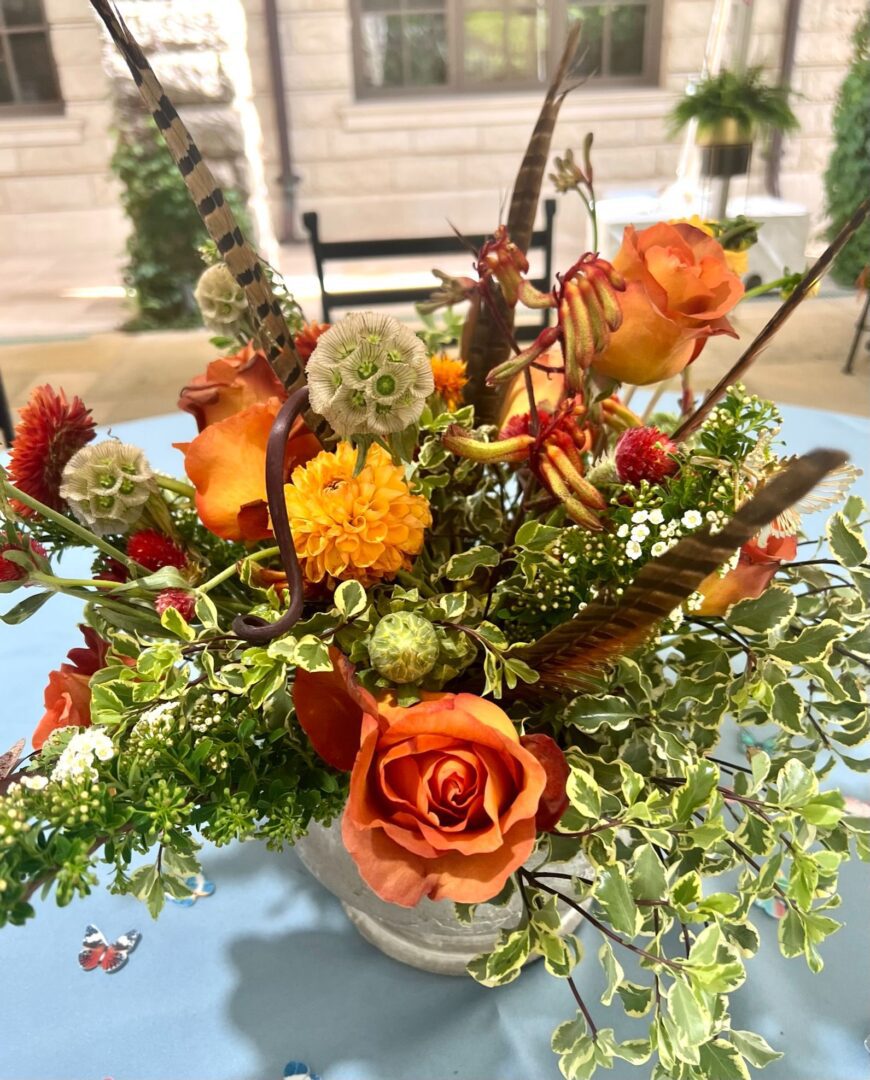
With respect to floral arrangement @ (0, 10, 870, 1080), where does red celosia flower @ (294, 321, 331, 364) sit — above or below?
above

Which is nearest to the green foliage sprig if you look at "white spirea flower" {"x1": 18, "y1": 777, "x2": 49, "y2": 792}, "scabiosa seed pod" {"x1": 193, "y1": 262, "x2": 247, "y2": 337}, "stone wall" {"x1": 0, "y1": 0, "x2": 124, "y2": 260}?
"scabiosa seed pod" {"x1": 193, "y1": 262, "x2": 247, "y2": 337}

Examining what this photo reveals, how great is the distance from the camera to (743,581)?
312 mm

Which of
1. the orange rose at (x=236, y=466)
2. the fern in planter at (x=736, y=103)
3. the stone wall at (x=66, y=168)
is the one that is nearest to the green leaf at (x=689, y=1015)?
the orange rose at (x=236, y=466)

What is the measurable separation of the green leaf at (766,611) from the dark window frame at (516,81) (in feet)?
14.6

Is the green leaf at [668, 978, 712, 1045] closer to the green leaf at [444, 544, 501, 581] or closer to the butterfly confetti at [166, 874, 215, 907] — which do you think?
the green leaf at [444, 544, 501, 581]

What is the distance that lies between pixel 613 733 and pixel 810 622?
11 cm

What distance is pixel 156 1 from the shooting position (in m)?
2.72

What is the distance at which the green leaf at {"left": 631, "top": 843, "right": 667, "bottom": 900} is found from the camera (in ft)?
0.91

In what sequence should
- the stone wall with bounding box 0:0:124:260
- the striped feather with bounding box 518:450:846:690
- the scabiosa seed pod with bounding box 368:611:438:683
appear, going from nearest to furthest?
the striped feather with bounding box 518:450:846:690 < the scabiosa seed pod with bounding box 368:611:438:683 < the stone wall with bounding box 0:0:124:260

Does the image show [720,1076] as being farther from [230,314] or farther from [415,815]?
[230,314]

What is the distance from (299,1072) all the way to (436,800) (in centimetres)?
19

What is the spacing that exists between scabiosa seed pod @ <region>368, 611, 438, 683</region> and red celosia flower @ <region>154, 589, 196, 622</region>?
0.07m

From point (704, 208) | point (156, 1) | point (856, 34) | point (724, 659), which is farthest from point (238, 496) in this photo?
point (856, 34)

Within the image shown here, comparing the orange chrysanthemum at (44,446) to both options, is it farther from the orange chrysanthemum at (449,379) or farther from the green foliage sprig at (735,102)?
the green foliage sprig at (735,102)
